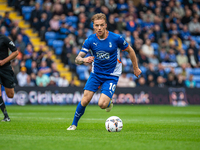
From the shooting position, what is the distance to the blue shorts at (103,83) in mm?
7637

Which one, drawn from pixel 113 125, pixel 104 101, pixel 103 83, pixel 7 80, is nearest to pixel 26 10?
pixel 7 80

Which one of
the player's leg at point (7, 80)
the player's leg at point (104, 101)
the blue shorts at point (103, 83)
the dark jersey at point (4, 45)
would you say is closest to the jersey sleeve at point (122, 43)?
the blue shorts at point (103, 83)

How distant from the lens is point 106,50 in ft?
24.8

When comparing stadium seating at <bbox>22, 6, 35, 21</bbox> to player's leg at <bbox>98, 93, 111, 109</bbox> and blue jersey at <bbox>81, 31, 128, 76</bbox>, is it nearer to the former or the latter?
blue jersey at <bbox>81, 31, 128, 76</bbox>

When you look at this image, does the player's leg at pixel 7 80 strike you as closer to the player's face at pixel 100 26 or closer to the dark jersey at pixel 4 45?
the dark jersey at pixel 4 45

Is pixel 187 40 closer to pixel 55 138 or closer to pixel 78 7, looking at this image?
pixel 78 7

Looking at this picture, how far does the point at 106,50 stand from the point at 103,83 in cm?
78

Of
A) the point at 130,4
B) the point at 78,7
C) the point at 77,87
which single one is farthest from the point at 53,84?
the point at 130,4

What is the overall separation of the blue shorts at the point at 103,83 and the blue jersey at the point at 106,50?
0.11 meters

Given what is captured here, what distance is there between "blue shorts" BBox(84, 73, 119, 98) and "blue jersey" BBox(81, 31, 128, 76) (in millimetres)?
108

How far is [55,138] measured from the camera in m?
6.06

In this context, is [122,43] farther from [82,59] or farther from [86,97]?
[86,97]

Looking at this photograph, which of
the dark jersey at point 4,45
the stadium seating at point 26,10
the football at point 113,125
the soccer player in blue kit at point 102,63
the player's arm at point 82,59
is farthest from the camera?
the stadium seating at point 26,10

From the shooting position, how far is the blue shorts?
7.64m
